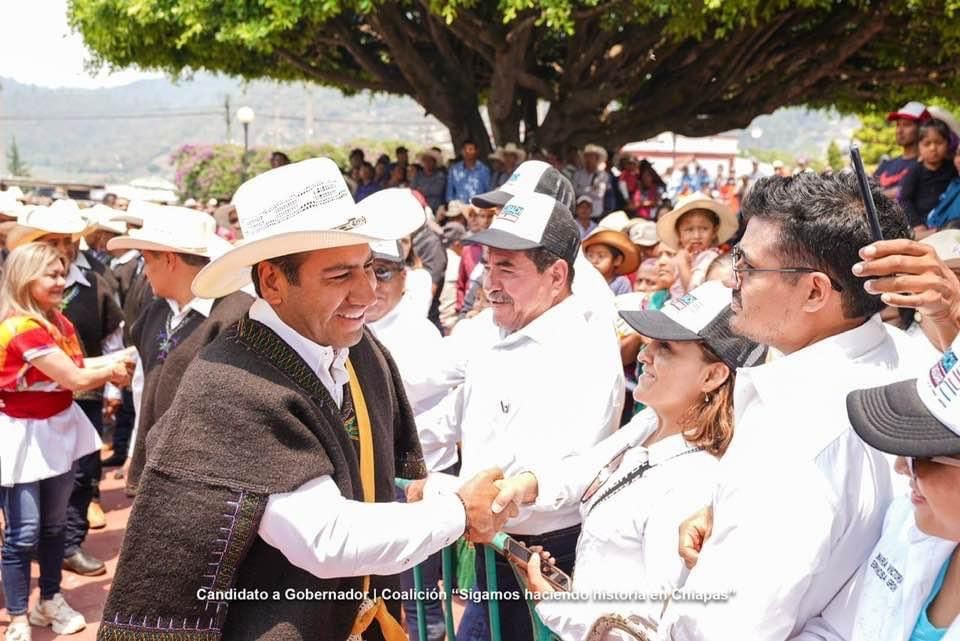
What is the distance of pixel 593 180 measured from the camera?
1345 cm

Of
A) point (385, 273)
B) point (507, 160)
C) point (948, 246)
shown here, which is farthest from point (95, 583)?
point (507, 160)

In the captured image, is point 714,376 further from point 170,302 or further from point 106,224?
point 106,224

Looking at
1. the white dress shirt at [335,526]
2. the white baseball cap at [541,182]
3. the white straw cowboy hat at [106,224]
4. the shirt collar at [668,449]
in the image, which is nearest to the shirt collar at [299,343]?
the white dress shirt at [335,526]

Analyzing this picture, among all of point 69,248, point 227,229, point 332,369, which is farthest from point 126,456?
point 332,369

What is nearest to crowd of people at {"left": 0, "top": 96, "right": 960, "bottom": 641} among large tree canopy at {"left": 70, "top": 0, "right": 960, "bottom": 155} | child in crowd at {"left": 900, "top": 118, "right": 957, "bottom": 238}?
child in crowd at {"left": 900, "top": 118, "right": 957, "bottom": 238}

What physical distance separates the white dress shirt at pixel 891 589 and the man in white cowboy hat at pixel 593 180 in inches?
442

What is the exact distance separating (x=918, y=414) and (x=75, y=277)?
6659 millimetres

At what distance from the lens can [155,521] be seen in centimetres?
212

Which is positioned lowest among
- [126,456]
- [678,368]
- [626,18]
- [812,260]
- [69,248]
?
[126,456]

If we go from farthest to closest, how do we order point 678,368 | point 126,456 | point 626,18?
point 626,18 < point 126,456 < point 678,368

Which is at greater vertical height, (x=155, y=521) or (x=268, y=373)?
(x=268, y=373)

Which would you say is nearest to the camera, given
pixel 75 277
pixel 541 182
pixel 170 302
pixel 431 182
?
pixel 541 182

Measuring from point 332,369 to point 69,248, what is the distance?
16.1 ft

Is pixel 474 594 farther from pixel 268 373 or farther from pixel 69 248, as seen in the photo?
pixel 69 248
